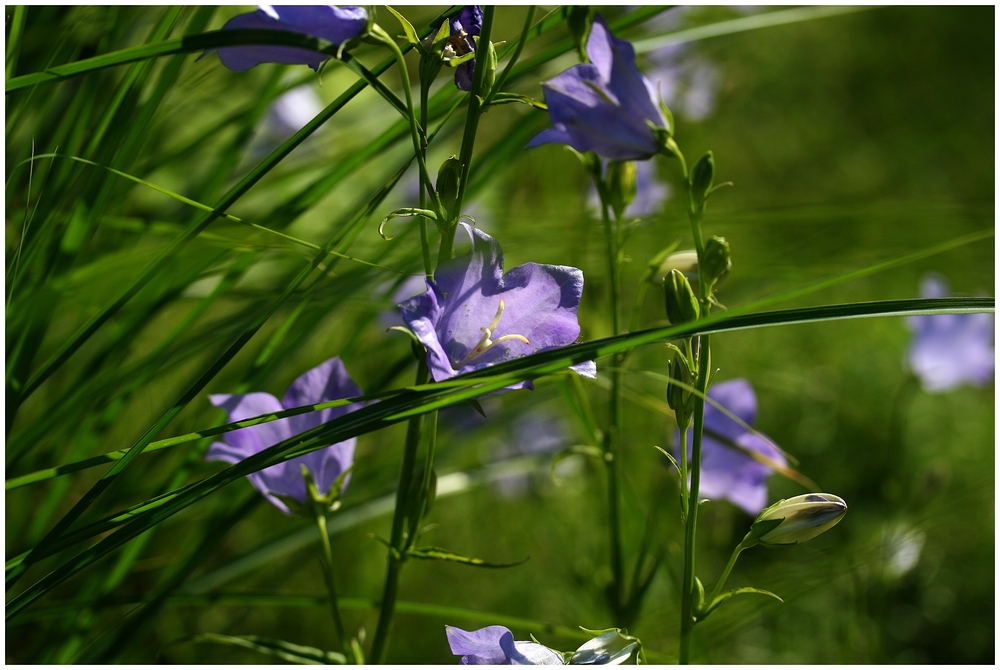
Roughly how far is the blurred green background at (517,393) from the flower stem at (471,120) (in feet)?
0.53

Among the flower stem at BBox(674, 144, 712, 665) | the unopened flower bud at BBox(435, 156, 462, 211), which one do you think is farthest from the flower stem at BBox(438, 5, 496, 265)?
the flower stem at BBox(674, 144, 712, 665)

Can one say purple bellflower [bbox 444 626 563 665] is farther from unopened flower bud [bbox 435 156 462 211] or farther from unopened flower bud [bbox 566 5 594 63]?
unopened flower bud [bbox 566 5 594 63]

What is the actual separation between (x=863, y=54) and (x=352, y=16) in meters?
2.98

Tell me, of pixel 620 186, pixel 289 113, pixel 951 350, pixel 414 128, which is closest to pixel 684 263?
pixel 620 186

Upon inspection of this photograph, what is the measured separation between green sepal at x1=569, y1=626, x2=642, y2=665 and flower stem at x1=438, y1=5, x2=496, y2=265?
0.83ft

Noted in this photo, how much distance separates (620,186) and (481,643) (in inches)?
14.5

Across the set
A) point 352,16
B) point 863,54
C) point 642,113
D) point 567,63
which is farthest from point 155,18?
point 863,54

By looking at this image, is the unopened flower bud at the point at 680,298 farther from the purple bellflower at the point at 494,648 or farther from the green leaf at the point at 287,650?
the green leaf at the point at 287,650

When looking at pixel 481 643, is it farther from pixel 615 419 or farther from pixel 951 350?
pixel 951 350

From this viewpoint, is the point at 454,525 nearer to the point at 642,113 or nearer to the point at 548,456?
the point at 548,456

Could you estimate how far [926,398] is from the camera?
1912 millimetres

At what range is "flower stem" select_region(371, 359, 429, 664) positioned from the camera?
489 mm

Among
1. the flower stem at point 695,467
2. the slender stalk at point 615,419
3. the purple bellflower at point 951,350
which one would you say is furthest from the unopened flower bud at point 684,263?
the purple bellflower at point 951,350

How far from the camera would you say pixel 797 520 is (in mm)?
490
